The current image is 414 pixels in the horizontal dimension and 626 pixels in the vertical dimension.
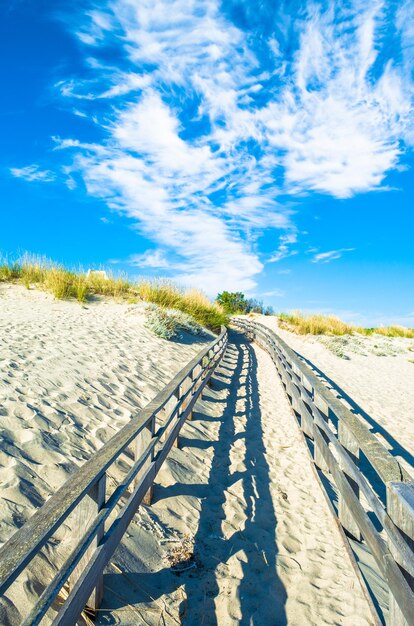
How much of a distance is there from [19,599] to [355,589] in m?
2.64

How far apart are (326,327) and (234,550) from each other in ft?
70.0

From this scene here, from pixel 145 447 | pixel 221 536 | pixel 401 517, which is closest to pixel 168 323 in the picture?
pixel 145 447

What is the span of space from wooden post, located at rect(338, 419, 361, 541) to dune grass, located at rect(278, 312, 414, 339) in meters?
19.6

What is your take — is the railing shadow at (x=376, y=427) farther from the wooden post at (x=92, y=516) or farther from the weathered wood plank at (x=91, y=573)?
the wooden post at (x=92, y=516)

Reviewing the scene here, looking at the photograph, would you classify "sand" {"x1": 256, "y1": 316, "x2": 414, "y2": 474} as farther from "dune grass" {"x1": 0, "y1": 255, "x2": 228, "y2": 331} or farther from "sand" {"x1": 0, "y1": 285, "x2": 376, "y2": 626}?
"dune grass" {"x1": 0, "y1": 255, "x2": 228, "y2": 331}

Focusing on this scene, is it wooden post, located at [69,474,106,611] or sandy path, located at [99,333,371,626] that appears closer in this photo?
wooden post, located at [69,474,106,611]

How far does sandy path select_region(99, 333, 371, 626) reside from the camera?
8.76ft

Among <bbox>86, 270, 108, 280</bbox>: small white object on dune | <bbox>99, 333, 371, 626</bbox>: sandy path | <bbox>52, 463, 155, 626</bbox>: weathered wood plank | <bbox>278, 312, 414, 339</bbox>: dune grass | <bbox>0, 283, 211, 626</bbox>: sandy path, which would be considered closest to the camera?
<bbox>52, 463, 155, 626</bbox>: weathered wood plank

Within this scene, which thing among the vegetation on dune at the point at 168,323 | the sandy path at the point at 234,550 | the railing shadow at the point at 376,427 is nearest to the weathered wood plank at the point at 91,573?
the sandy path at the point at 234,550

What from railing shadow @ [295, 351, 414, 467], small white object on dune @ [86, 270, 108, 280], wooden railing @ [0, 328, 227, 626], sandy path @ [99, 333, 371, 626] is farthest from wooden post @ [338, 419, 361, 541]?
small white object on dune @ [86, 270, 108, 280]

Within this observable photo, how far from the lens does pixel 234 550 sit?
11.1 feet

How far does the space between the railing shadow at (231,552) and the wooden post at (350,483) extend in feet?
2.47

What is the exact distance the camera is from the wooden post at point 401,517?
2.13 metres

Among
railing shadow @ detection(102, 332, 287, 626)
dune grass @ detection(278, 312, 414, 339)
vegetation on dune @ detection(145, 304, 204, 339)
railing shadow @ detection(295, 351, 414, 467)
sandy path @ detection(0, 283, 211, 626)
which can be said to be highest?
dune grass @ detection(278, 312, 414, 339)
